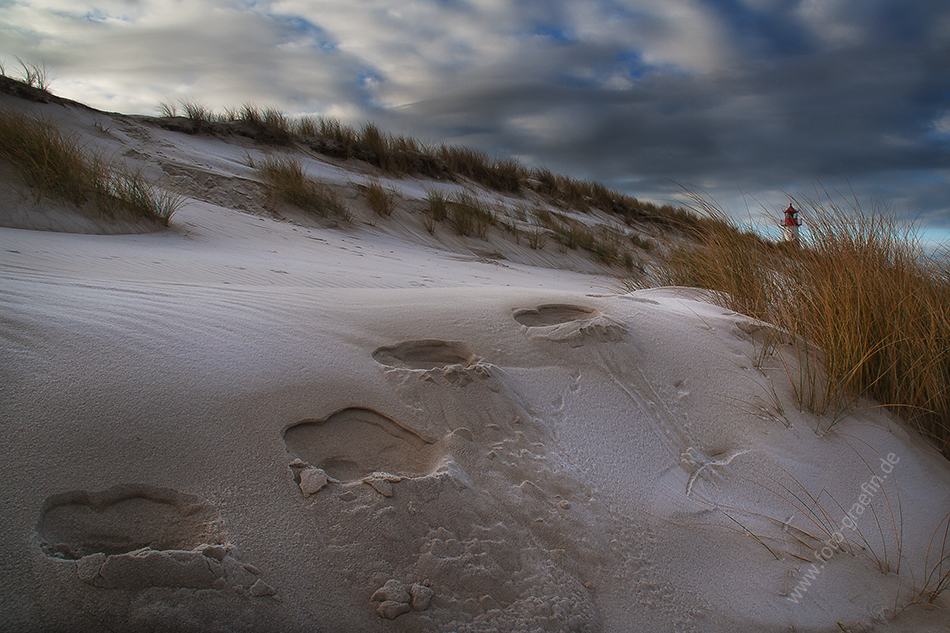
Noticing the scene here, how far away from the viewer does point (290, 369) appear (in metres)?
1.80

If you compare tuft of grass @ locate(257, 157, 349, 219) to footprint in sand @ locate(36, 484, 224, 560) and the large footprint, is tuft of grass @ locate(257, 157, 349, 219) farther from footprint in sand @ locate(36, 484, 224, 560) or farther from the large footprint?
footprint in sand @ locate(36, 484, 224, 560)

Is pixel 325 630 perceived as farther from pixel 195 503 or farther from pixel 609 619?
pixel 609 619

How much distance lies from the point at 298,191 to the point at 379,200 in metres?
1.25

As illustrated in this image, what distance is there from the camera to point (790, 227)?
3637 mm

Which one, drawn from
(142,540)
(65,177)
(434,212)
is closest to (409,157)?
(434,212)

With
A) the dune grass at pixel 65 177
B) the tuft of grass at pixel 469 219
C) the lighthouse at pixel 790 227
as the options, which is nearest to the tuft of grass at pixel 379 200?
the tuft of grass at pixel 469 219

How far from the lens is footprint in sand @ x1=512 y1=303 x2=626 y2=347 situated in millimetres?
2396

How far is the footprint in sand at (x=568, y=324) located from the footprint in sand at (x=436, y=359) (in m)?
0.38

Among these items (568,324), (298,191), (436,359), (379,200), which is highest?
(379,200)

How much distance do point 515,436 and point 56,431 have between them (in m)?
1.24

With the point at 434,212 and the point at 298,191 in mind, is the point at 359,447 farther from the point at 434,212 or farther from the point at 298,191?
the point at 434,212

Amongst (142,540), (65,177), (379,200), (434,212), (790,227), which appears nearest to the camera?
(142,540)

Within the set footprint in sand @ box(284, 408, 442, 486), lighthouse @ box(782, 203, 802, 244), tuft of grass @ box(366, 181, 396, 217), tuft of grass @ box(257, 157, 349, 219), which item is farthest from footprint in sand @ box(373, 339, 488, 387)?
tuft of grass @ box(366, 181, 396, 217)

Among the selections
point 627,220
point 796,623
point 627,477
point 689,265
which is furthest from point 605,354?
point 627,220
